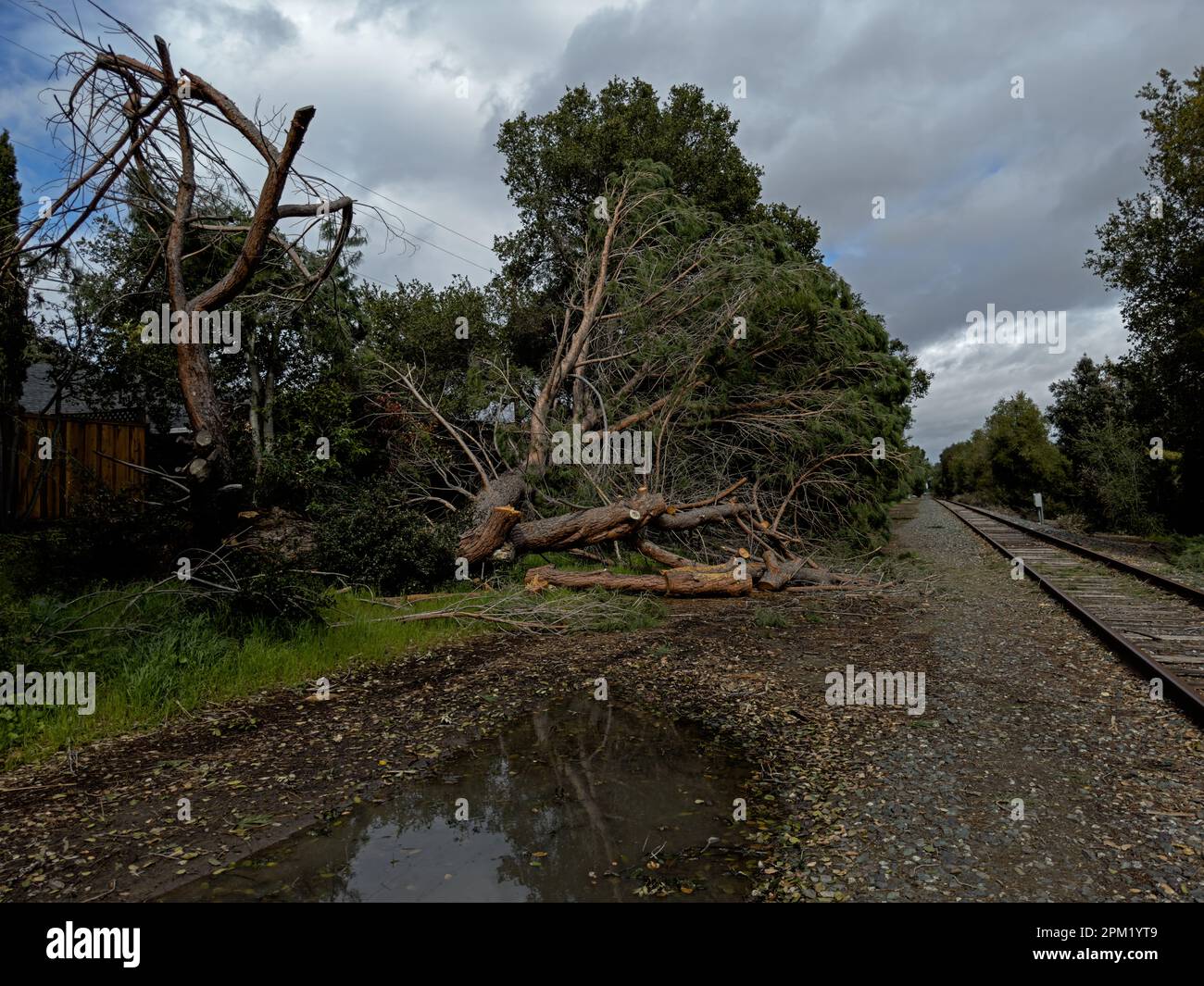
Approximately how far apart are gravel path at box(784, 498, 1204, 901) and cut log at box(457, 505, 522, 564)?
6.06 m

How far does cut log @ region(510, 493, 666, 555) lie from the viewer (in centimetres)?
1089

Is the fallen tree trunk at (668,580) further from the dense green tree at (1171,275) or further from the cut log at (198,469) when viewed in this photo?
the dense green tree at (1171,275)

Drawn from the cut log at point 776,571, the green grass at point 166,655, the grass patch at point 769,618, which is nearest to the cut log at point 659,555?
the cut log at point 776,571

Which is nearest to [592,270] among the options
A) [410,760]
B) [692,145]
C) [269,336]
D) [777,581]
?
[269,336]

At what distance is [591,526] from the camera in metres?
11.0

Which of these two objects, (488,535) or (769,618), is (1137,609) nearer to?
(769,618)

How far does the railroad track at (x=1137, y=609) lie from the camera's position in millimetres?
6469

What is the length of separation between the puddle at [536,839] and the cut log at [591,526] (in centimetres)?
601

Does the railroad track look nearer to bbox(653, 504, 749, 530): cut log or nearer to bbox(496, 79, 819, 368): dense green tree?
bbox(653, 504, 749, 530): cut log

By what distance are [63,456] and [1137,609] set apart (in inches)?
640

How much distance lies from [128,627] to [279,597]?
1.27 m

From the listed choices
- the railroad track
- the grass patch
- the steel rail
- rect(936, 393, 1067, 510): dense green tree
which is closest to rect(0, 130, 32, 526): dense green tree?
the grass patch
